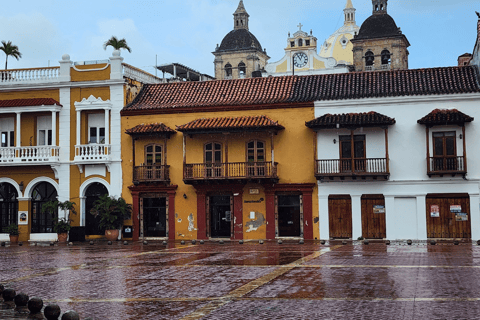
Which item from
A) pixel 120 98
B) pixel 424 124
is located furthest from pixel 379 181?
pixel 120 98

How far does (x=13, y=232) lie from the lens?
111 ft

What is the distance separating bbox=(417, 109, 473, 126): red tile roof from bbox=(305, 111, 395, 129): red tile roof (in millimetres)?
1561

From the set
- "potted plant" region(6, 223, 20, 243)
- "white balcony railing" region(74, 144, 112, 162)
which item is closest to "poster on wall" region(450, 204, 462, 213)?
"white balcony railing" region(74, 144, 112, 162)

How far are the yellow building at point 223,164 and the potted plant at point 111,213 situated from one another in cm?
72

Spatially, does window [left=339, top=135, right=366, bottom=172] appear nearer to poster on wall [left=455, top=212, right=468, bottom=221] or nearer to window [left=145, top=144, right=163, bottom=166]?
poster on wall [left=455, top=212, right=468, bottom=221]

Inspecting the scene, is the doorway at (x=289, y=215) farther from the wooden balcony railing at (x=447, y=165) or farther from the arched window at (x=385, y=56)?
the arched window at (x=385, y=56)

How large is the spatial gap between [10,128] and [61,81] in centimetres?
396

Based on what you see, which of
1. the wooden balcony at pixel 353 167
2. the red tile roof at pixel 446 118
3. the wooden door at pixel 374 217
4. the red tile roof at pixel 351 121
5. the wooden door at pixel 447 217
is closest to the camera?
the red tile roof at pixel 446 118

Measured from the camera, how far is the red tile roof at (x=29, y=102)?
33.9m

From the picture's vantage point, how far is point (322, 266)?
18078 millimetres

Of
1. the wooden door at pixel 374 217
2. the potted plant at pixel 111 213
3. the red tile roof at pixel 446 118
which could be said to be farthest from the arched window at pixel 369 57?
the potted plant at pixel 111 213

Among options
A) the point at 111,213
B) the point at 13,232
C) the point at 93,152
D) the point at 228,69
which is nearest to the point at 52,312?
the point at 111,213

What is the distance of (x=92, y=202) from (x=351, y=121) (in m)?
14.2

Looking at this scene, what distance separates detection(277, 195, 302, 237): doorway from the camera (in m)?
31.7
